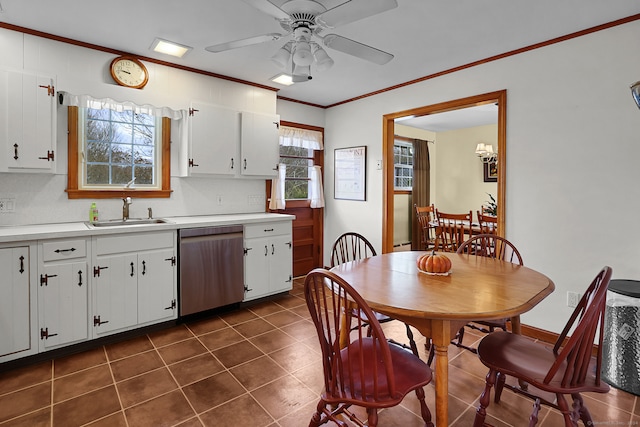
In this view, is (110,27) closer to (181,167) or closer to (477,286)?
(181,167)

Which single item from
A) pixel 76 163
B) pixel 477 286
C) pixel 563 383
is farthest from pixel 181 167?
pixel 563 383

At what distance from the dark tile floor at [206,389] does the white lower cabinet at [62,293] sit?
0.63 feet

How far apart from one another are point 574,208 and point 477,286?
64.7 inches

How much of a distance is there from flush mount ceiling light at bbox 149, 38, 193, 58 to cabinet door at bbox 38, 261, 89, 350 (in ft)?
6.21

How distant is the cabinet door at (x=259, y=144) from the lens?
385cm

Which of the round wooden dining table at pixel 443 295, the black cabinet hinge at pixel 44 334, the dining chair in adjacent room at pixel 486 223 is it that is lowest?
the black cabinet hinge at pixel 44 334

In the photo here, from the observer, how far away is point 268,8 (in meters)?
1.78

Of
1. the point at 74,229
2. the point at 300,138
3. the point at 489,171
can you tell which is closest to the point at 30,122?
the point at 74,229

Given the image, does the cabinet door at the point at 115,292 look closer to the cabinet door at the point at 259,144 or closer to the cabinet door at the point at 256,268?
the cabinet door at the point at 256,268

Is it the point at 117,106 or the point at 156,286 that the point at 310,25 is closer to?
the point at 117,106

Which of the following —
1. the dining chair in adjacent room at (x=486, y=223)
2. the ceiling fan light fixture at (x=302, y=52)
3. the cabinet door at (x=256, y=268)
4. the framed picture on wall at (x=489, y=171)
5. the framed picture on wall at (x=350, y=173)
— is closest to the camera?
the ceiling fan light fixture at (x=302, y=52)

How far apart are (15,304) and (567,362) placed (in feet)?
10.7

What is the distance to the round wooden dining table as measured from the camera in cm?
144

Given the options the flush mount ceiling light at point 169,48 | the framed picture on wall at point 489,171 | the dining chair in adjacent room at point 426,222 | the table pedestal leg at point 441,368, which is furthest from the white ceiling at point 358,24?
the framed picture on wall at point 489,171
